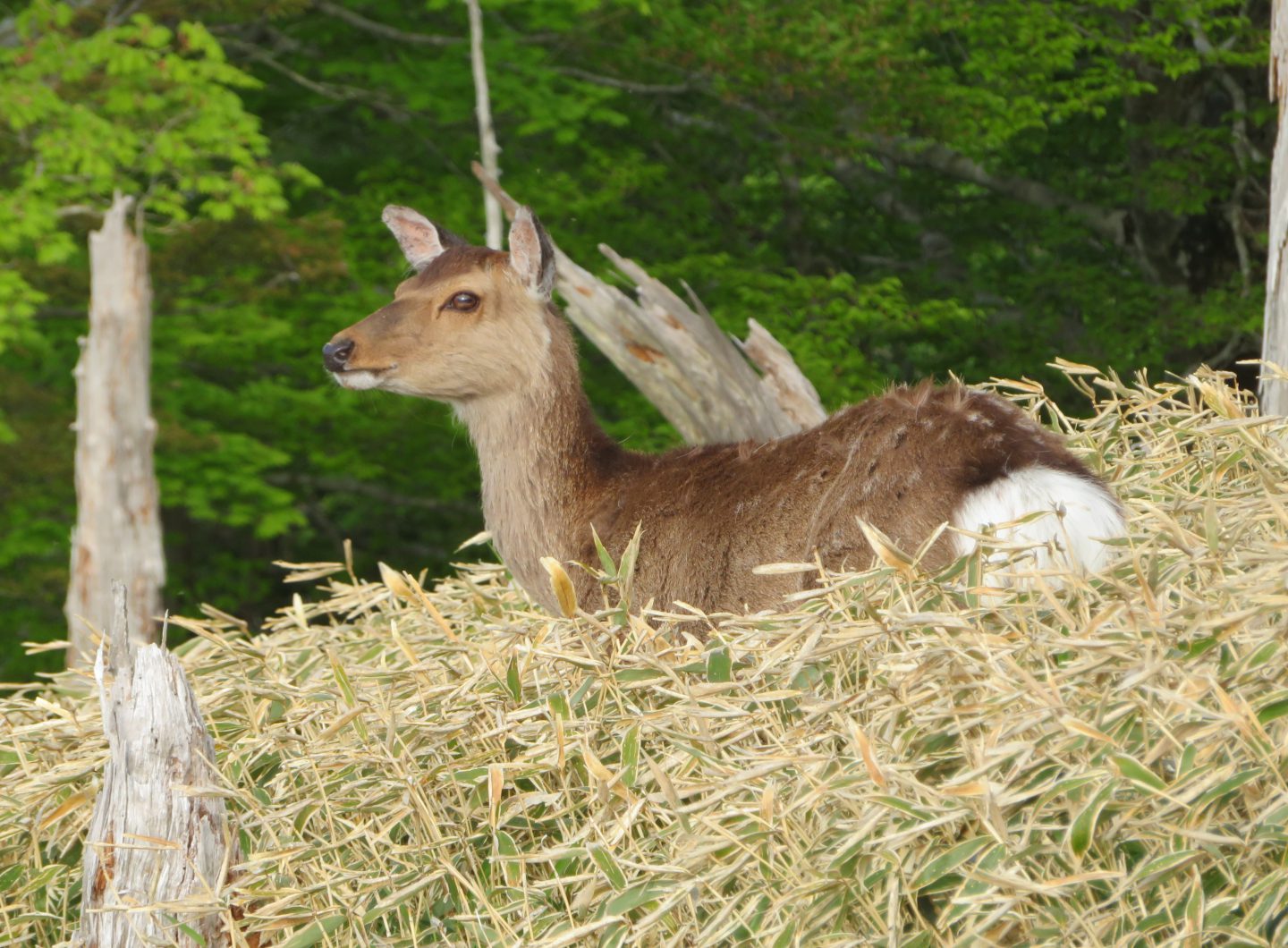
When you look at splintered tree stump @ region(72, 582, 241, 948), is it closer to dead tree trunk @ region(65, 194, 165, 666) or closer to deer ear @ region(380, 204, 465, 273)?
deer ear @ region(380, 204, 465, 273)

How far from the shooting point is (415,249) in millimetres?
6234

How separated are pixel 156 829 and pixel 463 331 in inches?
99.3

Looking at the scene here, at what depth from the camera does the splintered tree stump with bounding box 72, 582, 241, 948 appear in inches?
129

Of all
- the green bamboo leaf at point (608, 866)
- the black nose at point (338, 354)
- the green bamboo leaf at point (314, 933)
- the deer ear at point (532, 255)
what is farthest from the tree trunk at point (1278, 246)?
the green bamboo leaf at point (314, 933)

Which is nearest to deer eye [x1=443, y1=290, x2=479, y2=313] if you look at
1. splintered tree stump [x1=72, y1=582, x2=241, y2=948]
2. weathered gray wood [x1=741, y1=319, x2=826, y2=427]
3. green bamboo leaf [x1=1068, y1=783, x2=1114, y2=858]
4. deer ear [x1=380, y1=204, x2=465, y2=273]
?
deer ear [x1=380, y1=204, x2=465, y2=273]

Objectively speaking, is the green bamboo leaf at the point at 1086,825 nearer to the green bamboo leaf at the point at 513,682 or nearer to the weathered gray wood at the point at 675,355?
the green bamboo leaf at the point at 513,682

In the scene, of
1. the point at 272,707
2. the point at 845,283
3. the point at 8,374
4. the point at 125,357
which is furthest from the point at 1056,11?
the point at 272,707

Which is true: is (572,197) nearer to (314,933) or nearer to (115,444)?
(115,444)

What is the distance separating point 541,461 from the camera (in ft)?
17.6

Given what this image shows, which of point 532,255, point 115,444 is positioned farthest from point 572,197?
point 532,255

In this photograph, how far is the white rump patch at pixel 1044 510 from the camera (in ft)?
12.6

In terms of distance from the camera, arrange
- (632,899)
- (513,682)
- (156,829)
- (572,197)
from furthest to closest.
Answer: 1. (572,197)
2. (513,682)
3. (156,829)
4. (632,899)

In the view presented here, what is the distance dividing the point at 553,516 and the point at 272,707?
1.45m

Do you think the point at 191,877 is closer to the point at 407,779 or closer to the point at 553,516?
the point at 407,779
